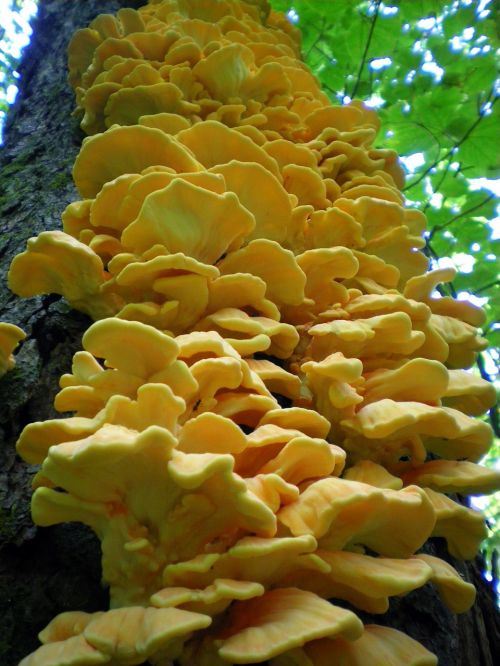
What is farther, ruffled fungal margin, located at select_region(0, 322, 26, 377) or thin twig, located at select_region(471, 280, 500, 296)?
thin twig, located at select_region(471, 280, 500, 296)

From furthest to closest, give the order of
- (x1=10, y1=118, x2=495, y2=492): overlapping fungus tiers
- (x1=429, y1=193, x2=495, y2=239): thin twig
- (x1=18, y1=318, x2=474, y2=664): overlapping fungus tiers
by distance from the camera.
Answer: (x1=429, y1=193, x2=495, y2=239): thin twig < (x1=10, y1=118, x2=495, y2=492): overlapping fungus tiers < (x1=18, y1=318, x2=474, y2=664): overlapping fungus tiers

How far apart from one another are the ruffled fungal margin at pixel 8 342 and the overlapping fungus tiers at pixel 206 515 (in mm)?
405

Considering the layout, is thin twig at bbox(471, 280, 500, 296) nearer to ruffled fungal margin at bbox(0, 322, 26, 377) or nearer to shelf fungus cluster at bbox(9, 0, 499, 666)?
shelf fungus cluster at bbox(9, 0, 499, 666)

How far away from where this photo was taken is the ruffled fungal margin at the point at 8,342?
A: 1.84m

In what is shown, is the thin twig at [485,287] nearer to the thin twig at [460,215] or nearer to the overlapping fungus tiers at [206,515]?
the thin twig at [460,215]

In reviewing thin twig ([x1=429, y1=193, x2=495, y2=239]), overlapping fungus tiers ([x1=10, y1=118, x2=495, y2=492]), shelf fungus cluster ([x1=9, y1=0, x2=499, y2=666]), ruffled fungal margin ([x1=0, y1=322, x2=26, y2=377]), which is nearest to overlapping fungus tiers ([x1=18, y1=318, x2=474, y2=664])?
shelf fungus cluster ([x1=9, y1=0, x2=499, y2=666])

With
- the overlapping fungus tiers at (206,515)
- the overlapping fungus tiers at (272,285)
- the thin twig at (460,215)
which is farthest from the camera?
the thin twig at (460,215)

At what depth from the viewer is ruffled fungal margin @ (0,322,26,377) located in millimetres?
1843

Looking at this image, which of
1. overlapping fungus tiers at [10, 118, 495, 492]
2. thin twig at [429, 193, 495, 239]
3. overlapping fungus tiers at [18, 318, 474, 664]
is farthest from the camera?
thin twig at [429, 193, 495, 239]

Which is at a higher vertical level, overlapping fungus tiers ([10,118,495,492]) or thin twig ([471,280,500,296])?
Result: thin twig ([471,280,500,296])

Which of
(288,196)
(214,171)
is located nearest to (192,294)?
(214,171)

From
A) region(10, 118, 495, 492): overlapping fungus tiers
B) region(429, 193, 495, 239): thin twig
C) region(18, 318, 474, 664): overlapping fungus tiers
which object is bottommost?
region(18, 318, 474, 664): overlapping fungus tiers

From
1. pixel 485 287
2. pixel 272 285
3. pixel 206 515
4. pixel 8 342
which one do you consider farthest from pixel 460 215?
pixel 206 515

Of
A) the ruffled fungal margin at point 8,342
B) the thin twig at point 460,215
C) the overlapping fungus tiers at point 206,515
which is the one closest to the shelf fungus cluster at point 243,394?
the overlapping fungus tiers at point 206,515
